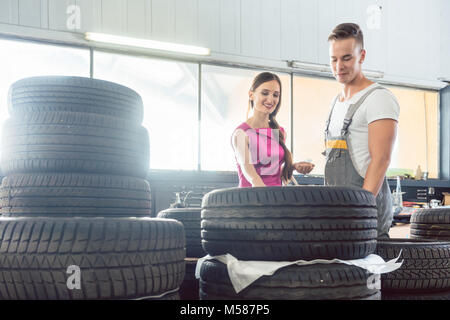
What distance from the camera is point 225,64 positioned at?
5.42m

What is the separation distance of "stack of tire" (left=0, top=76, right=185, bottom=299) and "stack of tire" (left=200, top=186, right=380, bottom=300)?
7.7 inches

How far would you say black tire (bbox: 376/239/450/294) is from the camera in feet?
5.12

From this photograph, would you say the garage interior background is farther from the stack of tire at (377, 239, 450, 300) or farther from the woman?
the stack of tire at (377, 239, 450, 300)

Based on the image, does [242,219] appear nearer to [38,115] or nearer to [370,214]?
[370,214]

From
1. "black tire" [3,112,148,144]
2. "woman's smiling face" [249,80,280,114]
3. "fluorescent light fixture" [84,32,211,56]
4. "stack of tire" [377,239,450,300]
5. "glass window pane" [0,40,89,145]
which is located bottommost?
"stack of tire" [377,239,450,300]

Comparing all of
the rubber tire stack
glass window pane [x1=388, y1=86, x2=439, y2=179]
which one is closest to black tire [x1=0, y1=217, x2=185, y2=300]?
the rubber tire stack

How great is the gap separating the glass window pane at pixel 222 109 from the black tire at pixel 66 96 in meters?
3.22

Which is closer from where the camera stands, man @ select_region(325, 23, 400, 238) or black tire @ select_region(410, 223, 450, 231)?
man @ select_region(325, 23, 400, 238)

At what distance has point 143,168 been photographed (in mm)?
1943

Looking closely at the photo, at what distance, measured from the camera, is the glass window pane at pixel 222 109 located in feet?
17.0

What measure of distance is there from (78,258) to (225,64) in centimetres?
446

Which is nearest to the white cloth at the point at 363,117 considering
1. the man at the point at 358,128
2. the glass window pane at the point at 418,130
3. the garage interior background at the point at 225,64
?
the man at the point at 358,128

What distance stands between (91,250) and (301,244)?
1.87 feet

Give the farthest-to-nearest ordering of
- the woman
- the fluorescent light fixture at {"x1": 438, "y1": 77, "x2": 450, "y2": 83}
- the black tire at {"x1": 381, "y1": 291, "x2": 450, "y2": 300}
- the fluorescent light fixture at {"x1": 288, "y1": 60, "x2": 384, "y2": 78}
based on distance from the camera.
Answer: the fluorescent light fixture at {"x1": 438, "y1": 77, "x2": 450, "y2": 83}
the fluorescent light fixture at {"x1": 288, "y1": 60, "x2": 384, "y2": 78}
the woman
the black tire at {"x1": 381, "y1": 291, "x2": 450, "y2": 300}
